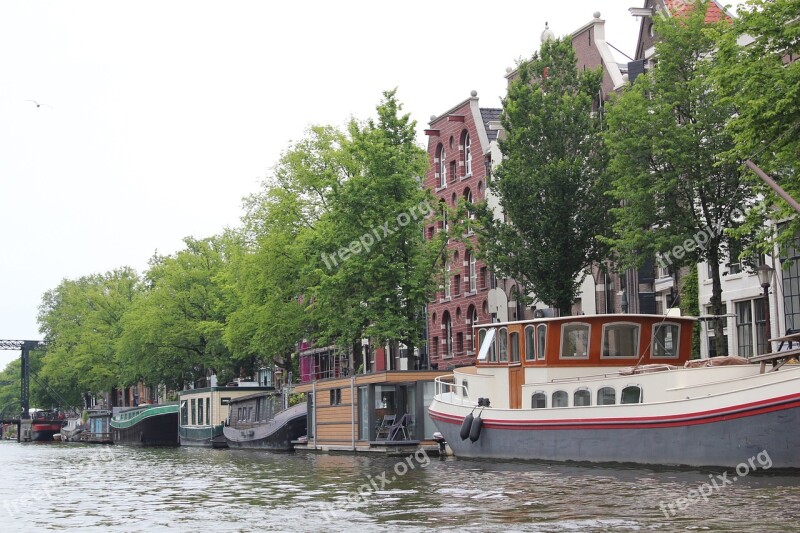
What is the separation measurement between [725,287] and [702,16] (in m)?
11.2

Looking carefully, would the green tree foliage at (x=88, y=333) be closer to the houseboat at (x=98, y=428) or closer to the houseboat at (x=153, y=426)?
the houseboat at (x=98, y=428)

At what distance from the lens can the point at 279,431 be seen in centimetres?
5891

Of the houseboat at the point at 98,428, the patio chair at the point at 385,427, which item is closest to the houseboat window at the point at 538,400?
the patio chair at the point at 385,427

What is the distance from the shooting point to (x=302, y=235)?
56.8m

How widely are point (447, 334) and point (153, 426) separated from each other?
1079 inches

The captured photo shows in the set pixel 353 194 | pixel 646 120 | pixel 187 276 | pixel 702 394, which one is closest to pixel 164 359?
pixel 187 276

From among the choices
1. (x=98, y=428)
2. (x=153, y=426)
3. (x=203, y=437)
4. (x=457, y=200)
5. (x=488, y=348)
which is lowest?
(x=98, y=428)

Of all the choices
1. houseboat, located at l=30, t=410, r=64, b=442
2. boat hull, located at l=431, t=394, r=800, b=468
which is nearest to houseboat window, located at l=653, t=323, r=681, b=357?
boat hull, located at l=431, t=394, r=800, b=468

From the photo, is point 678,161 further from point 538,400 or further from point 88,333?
point 88,333

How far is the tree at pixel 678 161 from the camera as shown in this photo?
3750cm

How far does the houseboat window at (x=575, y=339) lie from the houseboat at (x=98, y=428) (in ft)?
215

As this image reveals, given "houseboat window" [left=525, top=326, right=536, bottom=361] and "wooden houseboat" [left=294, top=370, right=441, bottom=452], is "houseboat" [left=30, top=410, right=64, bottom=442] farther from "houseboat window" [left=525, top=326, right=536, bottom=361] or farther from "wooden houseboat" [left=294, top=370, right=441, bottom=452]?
"houseboat window" [left=525, top=326, right=536, bottom=361]

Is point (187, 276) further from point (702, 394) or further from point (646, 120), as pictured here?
point (702, 394)

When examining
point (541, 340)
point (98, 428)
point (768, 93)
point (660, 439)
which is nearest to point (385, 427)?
point (541, 340)
